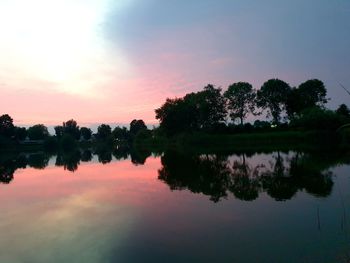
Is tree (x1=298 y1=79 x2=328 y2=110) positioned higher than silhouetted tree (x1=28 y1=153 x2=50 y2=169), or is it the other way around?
tree (x1=298 y1=79 x2=328 y2=110)

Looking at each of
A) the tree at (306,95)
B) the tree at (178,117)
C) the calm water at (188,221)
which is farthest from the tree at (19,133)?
the calm water at (188,221)

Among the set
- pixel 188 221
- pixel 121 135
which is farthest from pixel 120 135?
pixel 188 221

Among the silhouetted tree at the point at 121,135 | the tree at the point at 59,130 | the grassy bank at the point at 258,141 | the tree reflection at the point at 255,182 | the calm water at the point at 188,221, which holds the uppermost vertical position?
the tree at the point at 59,130

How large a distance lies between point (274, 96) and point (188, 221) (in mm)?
71528

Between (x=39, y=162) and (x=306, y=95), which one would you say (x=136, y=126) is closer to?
(x=306, y=95)

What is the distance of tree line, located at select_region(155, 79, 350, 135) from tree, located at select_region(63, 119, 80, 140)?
101760 mm

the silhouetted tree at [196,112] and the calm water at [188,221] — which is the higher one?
the silhouetted tree at [196,112]

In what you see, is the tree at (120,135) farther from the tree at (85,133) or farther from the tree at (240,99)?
the tree at (240,99)

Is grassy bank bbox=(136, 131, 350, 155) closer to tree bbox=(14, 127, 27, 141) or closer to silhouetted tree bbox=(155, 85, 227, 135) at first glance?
silhouetted tree bbox=(155, 85, 227, 135)

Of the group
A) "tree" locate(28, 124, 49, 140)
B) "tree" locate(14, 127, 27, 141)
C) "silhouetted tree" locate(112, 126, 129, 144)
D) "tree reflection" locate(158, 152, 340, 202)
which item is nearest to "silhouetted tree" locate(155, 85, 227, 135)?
"tree reflection" locate(158, 152, 340, 202)

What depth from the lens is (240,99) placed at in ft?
273

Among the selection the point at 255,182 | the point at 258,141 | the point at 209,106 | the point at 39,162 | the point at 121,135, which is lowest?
the point at 255,182

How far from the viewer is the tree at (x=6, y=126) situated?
409 feet

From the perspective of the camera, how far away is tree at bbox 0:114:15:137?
124656 millimetres
